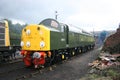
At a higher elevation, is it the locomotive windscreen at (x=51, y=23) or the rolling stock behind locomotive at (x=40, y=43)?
the locomotive windscreen at (x=51, y=23)

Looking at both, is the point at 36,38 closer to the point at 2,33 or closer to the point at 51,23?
the point at 51,23

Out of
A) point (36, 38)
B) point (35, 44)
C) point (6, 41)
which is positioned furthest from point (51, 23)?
point (6, 41)

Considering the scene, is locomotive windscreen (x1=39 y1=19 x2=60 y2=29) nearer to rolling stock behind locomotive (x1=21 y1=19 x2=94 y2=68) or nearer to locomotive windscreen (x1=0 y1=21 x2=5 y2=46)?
rolling stock behind locomotive (x1=21 y1=19 x2=94 y2=68)

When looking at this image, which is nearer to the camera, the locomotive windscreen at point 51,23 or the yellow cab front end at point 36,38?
the yellow cab front end at point 36,38

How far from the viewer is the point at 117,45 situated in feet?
72.8

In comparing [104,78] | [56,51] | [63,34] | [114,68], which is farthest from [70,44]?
[104,78]

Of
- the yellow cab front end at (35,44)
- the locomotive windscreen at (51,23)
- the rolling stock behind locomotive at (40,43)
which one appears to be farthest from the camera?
the locomotive windscreen at (51,23)

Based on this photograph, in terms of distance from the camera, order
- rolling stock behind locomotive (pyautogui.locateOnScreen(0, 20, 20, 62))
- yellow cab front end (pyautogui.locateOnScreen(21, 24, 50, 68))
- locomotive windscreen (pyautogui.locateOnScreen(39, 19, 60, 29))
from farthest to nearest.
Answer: locomotive windscreen (pyautogui.locateOnScreen(39, 19, 60, 29)) → rolling stock behind locomotive (pyautogui.locateOnScreen(0, 20, 20, 62)) → yellow cab front end (pyautogui.locateOnScreen(21, 24, 50, 68))

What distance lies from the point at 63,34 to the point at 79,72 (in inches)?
193

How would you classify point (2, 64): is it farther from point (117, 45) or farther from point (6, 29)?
point (117, 45)

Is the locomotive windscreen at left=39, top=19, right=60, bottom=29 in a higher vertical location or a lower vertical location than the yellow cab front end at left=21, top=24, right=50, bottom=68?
higher

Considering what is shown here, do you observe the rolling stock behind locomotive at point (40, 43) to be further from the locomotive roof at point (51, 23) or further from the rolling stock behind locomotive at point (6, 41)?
the rolling stock behind locomotive at point (6, 41)

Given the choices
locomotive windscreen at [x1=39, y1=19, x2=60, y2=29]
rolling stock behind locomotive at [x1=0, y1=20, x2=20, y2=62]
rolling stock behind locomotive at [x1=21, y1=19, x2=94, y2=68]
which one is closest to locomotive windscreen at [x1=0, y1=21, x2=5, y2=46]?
rolling stock behind locomotive at [x1=0, y1=20, x2=20, y2=62]

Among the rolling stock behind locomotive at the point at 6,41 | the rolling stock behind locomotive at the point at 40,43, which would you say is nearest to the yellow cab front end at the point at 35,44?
the rolling stock behind locomotive at the point at 40,43
